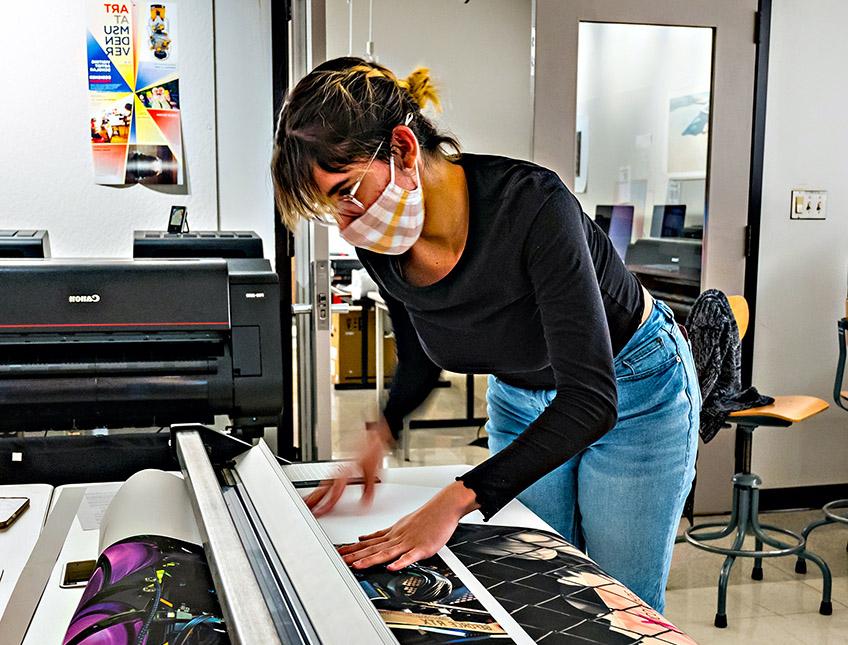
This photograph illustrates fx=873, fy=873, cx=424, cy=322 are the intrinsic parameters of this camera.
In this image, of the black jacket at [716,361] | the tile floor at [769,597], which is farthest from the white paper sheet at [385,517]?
the black jacket at [716,361]

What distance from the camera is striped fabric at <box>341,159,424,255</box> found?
1.17 meters

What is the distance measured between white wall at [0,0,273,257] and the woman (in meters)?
1.39

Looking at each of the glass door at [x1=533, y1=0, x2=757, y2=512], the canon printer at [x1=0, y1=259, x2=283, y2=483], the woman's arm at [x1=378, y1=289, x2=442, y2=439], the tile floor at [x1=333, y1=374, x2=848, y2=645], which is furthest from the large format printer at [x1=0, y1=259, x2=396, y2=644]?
the glass door at [x1=533, y1=0, x2=757, y2=512]

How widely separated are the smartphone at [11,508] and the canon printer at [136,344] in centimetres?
34

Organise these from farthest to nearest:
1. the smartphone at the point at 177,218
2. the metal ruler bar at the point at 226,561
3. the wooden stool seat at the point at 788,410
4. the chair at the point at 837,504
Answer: the chair at the point at 837,504 → the wooden stool seat at the point at 788,410 → the smartphone at the point at 177,218 → the metal ruler bar at the point at 226,561

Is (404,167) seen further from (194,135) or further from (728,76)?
(728,76)

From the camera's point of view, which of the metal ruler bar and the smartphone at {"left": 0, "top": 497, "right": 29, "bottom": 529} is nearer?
the metal ruler bar

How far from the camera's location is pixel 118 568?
2.84 feet

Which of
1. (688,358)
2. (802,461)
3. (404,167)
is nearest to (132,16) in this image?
(404,167)

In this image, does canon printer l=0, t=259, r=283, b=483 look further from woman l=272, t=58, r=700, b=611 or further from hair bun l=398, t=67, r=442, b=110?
hair bun l=398, t=67, r=442, b=110

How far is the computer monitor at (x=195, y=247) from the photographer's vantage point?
1948 mm

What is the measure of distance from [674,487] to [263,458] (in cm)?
63

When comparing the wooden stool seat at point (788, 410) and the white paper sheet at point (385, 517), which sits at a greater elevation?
the white paper sheet at point (385, 517)

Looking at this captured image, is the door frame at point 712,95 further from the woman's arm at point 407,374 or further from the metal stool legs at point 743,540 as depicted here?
the woman's arm at point 407,374
